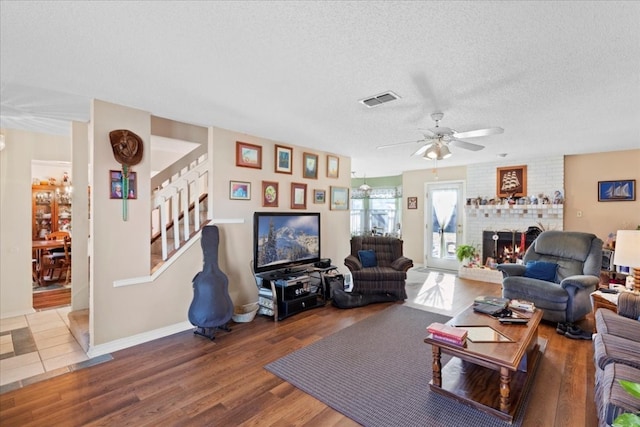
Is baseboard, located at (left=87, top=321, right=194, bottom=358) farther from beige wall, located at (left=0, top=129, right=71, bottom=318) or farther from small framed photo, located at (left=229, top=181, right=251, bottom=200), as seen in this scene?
beige wall, located at (left=0, top=129, right=71, bottom=318)

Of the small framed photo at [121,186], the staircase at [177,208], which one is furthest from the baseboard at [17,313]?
the small framed photo at [121,186]

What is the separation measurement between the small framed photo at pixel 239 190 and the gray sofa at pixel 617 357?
12.1 ft

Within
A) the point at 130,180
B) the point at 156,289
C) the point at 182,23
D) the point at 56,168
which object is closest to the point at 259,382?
the point at 156,289

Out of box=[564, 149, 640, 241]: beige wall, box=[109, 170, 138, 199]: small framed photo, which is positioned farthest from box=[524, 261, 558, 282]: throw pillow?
box=[109, 170, 138, 199]: small framed photo

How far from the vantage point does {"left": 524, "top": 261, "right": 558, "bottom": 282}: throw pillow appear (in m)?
3.80

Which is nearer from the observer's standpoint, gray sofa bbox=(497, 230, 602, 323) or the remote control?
the remote control

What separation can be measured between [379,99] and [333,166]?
2.63m

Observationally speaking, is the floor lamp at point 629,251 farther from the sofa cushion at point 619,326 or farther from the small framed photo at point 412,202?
the small framed photo at point 412,202

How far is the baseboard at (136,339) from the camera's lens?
9.30ft

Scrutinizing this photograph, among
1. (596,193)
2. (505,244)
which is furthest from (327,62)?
(596,193)

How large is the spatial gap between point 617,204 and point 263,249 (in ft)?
19.5

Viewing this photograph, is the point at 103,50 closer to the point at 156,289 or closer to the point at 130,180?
the point at 130,180

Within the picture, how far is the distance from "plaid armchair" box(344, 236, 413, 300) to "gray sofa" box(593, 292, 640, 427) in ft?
7.31

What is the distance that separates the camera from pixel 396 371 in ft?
8.28
